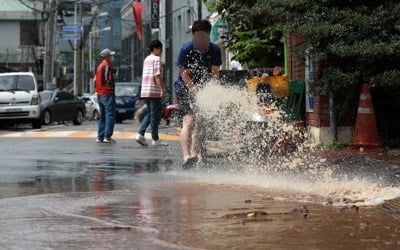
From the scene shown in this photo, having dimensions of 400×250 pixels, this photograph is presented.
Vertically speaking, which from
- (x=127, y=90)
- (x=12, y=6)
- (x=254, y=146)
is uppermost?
(x=12, y=6)

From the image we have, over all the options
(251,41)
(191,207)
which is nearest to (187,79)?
(191,207)

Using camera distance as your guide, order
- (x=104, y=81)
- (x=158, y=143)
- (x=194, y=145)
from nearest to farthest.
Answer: (x=194, y=145) < (x=158, y=143) < (x=104, y=81)

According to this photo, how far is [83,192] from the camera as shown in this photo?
23.6ft

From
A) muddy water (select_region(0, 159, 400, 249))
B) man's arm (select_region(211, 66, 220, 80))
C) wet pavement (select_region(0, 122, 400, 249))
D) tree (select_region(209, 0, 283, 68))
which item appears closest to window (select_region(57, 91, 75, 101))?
tree (select_region(209, 0, 283, 68))

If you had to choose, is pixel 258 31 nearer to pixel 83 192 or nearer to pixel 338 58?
pixel 338 58

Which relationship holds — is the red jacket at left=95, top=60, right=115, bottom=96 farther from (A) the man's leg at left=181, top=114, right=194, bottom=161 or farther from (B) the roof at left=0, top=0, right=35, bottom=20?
(B) the roof at left=0, top=0, right=35, bottom=20

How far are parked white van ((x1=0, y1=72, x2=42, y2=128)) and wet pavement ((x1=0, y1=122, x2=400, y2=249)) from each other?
46.5ft

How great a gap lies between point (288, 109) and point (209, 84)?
11.9 ft

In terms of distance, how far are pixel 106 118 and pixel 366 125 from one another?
5065 mm

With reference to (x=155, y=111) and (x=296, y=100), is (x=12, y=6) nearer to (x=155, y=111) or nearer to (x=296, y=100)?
(x=155, y=111)

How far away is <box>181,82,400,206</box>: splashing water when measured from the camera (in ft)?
25.9

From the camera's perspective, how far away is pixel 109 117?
13.3 metres

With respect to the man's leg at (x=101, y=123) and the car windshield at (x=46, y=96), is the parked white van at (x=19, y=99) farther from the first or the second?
the man's leg at (x=101, y=123)

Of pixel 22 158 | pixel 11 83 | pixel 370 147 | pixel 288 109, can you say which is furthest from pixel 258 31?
pixel 11 83
